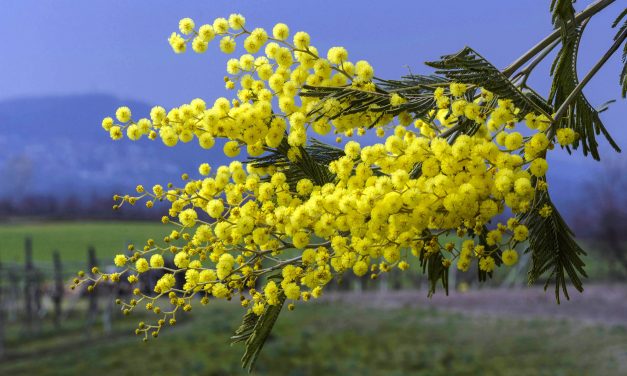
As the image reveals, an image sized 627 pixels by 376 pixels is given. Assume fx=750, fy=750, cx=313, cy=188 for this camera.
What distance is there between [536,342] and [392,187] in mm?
13751

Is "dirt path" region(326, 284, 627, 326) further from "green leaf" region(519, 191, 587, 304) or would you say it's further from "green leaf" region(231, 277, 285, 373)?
"green leaf" region(231, 277, 285, 373)

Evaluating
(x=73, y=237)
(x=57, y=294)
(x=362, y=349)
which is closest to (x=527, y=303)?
(x=362, y=349)

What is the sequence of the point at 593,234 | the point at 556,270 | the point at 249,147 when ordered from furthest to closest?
the point at 593,234 → the point at 556,270 → the point at 249,147

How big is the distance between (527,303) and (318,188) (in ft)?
59.5

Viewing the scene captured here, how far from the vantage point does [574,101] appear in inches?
73.4

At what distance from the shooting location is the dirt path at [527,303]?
55.9ft

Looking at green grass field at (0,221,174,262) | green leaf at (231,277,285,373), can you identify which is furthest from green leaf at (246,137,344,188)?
green grass field at (0,221,174,262)

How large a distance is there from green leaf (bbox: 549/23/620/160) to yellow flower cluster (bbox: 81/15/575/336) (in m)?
0.25

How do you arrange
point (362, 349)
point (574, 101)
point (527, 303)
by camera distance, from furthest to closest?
point (527, 303) → point (362, 349) → point (574, 101)

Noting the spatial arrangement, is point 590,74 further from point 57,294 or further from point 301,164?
point 57,294

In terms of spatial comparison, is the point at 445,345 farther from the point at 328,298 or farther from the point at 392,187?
the point at 392,187

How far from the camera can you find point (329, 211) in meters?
1.47

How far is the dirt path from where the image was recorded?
17031 millimetres

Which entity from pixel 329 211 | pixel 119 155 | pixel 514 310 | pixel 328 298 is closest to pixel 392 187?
pixel 329 211
